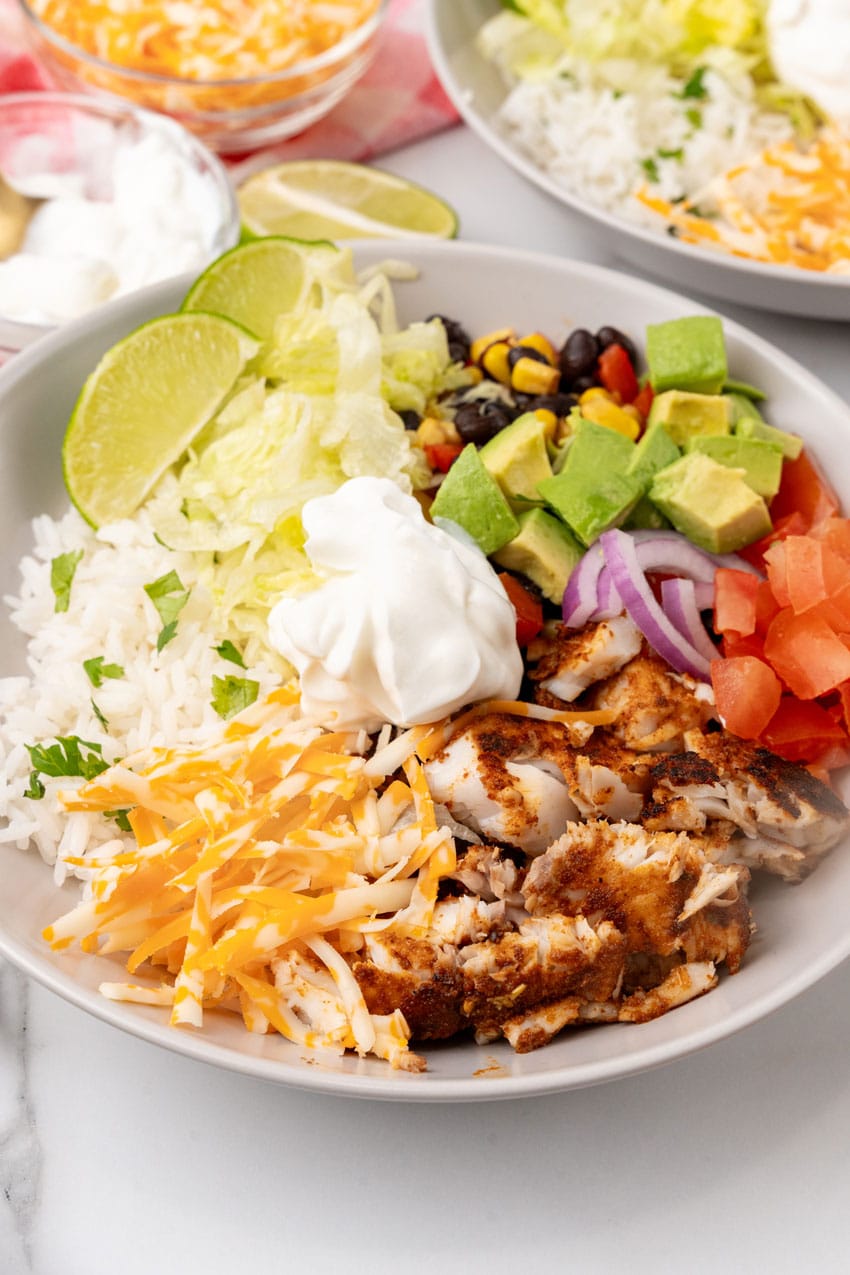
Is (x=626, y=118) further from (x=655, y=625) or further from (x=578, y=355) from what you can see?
(x=655, y=625)

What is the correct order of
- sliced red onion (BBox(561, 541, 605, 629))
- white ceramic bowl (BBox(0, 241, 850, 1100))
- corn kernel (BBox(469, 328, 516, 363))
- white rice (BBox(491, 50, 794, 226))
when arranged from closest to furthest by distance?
1. white ceramic bowl (BBox(0, 241, 850, 1100))
2. sliced red onion (BBox(561, 541, 605, 629))
3. corn kernel (BBox(469, 328, 516, 363))
4. white rice (BBox(491, 50, 794, 226))

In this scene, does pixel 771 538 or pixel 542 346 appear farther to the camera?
pixel 542 346

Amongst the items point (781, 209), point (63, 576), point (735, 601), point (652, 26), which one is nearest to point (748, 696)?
point (735, 601)

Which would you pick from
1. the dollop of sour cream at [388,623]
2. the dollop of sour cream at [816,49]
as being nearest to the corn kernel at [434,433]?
the dollop of sour cream at [388,623]

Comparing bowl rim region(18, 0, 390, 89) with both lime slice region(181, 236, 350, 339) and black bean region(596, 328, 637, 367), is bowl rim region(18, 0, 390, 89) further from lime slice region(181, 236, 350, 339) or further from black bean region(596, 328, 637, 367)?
black bean region(596, 328, 637, 367)

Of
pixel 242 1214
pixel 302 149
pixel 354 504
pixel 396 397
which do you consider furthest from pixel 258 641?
pixel 302 149

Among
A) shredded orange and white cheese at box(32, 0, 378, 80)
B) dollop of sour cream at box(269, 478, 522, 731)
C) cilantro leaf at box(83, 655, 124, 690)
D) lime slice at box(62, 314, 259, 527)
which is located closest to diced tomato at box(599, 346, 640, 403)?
dollop of sour cream at box(269, 478, 522, 731)

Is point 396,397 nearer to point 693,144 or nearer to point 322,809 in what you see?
point 322,809
